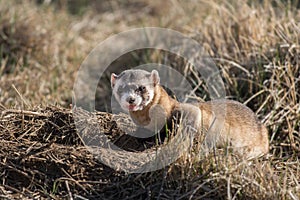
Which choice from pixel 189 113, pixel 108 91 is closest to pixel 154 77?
pixel 189 113

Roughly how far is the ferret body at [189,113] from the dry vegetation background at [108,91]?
0.23 metres

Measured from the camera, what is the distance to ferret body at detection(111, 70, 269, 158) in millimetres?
4316

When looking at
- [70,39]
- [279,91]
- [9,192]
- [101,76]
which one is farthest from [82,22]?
[9,192]

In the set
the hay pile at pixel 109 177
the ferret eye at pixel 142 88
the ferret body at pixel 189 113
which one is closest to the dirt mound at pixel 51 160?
the hay pile at pixel 109 177

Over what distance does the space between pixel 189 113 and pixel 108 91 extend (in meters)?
2.49

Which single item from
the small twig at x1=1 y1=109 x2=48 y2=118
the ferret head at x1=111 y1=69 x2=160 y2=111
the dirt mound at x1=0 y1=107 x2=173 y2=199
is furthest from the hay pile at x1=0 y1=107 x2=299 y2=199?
the ferret head at x1=111 y1=69 x2=160 y2=111

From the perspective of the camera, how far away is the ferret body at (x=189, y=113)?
14.2ft

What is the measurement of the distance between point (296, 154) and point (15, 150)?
223 cm

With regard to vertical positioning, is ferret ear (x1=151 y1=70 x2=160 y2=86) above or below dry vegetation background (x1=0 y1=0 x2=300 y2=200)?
above

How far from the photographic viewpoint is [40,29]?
756 centimetres

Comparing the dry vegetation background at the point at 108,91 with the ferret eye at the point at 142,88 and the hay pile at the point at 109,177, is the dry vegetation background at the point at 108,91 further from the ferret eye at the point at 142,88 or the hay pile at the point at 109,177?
the ferret eye at the point at 142,88

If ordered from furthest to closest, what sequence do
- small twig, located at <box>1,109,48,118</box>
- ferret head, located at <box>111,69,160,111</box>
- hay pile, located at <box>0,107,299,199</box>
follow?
small twig, located at <box>1,109,48,118</box> → ferret head, located at <box>111,69,160,111</box> → hay pile, located at <box>0,107,299,199</box>

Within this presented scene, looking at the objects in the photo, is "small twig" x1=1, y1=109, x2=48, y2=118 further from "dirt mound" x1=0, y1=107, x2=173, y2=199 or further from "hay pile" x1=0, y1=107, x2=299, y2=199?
"hay pile" x1=0, y1=107, x2=299, y2=199

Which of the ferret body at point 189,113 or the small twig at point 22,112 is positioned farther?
the small twig at point 22,112
